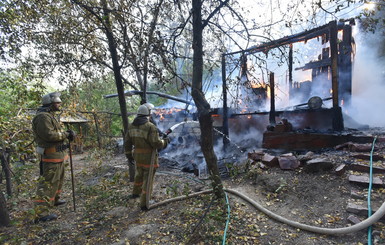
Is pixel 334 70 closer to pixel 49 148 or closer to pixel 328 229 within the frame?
pixel 328 229

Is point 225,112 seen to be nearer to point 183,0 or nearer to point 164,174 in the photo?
point 164,174

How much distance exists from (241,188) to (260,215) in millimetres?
1000

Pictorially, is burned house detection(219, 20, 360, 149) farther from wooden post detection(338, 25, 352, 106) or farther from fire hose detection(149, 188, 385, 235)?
fire hose detection(149, 188, 385, 235)

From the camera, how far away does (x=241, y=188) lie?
4.40 meters

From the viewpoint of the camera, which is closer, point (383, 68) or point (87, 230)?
point (87, 230)

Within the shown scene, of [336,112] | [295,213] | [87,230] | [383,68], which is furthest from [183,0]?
[383,68]

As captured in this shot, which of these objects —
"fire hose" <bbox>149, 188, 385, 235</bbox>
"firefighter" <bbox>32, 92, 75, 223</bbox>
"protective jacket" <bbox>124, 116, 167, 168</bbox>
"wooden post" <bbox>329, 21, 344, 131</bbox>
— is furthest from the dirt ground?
"wooden post" <bbox>329, 21, 344, 131</bbox>

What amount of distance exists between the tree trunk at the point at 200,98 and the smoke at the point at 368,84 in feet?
24.0

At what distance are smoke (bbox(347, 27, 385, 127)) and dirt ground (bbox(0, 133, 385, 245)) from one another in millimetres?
6050

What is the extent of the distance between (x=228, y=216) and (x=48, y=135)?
3.62 metres

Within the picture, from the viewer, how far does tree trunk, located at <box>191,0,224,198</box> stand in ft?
11.5

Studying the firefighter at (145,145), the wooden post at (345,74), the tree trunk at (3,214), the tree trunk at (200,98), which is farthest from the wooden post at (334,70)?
the tree trunk at (3,214)

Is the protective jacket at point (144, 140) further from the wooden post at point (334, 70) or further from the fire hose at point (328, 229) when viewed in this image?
the wooden post at point (334, 70)

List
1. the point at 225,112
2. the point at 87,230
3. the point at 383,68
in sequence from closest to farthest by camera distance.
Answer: the point at 87,230, the point at 225,112, the point at 383,68
